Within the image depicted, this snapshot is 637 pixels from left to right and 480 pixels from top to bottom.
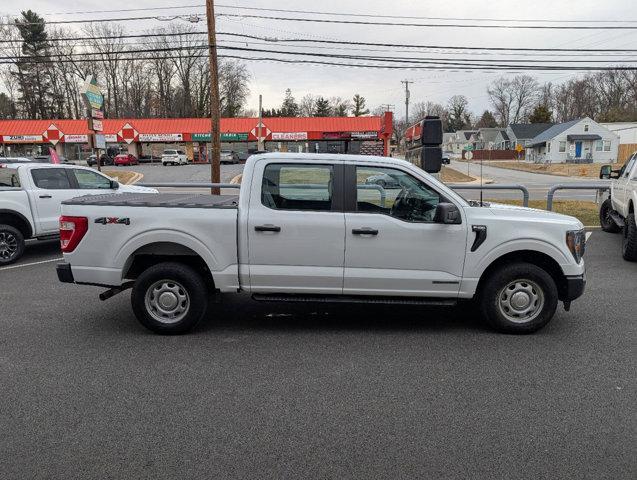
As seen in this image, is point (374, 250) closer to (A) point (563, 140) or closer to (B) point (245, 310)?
(B) point (245, 310)

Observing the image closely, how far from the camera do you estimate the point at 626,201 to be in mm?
8625

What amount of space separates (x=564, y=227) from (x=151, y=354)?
4.36 metres

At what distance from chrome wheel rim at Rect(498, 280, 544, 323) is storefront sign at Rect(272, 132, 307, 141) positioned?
152ft

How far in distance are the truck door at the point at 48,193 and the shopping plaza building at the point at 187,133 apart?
1551 inches

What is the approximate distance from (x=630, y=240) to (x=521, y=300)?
4579 mm

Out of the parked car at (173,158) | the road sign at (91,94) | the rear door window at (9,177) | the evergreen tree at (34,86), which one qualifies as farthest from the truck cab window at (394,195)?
the evergreen tree at (34,86)

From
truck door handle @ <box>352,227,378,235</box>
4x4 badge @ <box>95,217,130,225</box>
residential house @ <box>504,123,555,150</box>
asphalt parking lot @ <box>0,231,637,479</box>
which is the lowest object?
asphalt parking lot @ <box>0,231,637,479</box>

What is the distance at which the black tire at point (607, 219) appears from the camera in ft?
36.2

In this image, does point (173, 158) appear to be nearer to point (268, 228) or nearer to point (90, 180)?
point (90, 180)

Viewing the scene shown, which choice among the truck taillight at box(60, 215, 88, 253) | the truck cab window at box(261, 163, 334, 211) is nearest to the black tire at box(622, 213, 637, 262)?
the truck cab window at box(261, 163, 334, 211)

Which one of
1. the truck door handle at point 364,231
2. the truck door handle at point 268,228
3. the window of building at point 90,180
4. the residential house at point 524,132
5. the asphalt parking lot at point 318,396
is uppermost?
the residential house at point 524,132

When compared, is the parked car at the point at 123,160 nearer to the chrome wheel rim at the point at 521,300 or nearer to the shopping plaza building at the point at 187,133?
the shopping plaza building at the point at 187,133

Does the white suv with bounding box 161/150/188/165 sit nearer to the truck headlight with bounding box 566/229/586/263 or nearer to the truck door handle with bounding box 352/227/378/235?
the truck door handle with bounding box 352/227/378/235

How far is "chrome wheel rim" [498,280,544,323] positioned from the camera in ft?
16.3
